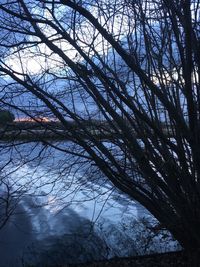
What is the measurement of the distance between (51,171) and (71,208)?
350 centimetres

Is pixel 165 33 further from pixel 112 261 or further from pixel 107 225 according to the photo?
pixel 107 225

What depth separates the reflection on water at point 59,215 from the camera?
6.05 m

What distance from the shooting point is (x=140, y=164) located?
5.05 meters

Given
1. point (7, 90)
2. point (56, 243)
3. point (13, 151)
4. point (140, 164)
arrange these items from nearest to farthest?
point (140, 164) → point (7, 90) → point (13, 151) → point (56, 243)

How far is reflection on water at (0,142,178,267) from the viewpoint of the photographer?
238 inches

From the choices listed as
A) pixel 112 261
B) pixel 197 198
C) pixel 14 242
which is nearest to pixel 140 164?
pixel 197 198

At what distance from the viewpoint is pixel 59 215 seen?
923cm

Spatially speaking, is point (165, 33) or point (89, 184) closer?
point (165, 33)

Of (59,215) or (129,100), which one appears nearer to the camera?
(129,100)

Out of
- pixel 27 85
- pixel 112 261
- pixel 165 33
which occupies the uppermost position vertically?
pixel 165 33

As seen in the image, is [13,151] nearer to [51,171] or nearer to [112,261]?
[51,171]

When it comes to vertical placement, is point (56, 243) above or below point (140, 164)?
below

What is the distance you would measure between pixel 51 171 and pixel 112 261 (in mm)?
1640

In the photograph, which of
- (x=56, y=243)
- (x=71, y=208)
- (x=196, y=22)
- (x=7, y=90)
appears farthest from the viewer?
(x=71, y=208)
